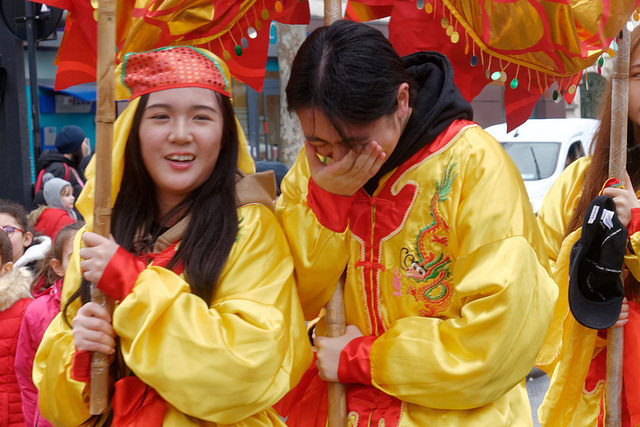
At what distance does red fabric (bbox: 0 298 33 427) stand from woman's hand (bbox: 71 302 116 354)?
70.2 inches

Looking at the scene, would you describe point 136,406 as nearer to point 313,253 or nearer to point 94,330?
point 94,330

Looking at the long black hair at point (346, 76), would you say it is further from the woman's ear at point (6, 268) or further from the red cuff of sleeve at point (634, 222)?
the woman's ear at point (6, 268)

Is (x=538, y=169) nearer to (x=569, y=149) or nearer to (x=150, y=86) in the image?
(x=569, y=149)

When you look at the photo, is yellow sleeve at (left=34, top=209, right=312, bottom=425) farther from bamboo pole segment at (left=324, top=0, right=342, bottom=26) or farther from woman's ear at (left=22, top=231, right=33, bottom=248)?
woman's ear at (left=22, top=231, right=33, bottom=248)

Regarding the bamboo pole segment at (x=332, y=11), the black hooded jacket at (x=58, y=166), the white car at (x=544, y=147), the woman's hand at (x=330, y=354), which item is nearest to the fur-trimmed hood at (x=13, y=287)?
the woman's hand at (x=330, y=354)

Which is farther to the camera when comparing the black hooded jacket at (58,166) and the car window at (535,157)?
the car window at (535,157)

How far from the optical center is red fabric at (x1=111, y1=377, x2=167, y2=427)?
2.15 m

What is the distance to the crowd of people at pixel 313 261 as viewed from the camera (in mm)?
2082

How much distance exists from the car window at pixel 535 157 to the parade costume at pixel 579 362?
7705mm

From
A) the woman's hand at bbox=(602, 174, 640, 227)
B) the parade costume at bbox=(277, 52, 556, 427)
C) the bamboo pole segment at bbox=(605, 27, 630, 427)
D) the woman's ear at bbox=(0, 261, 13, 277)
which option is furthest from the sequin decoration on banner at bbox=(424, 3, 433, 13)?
the woman's ear at bbox=(0, 261, 13, 277)

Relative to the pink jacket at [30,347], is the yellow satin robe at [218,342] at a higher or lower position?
higher

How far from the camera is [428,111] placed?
2.32 meters

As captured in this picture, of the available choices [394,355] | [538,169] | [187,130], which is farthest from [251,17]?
[538,169]

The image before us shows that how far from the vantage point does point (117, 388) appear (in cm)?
219
